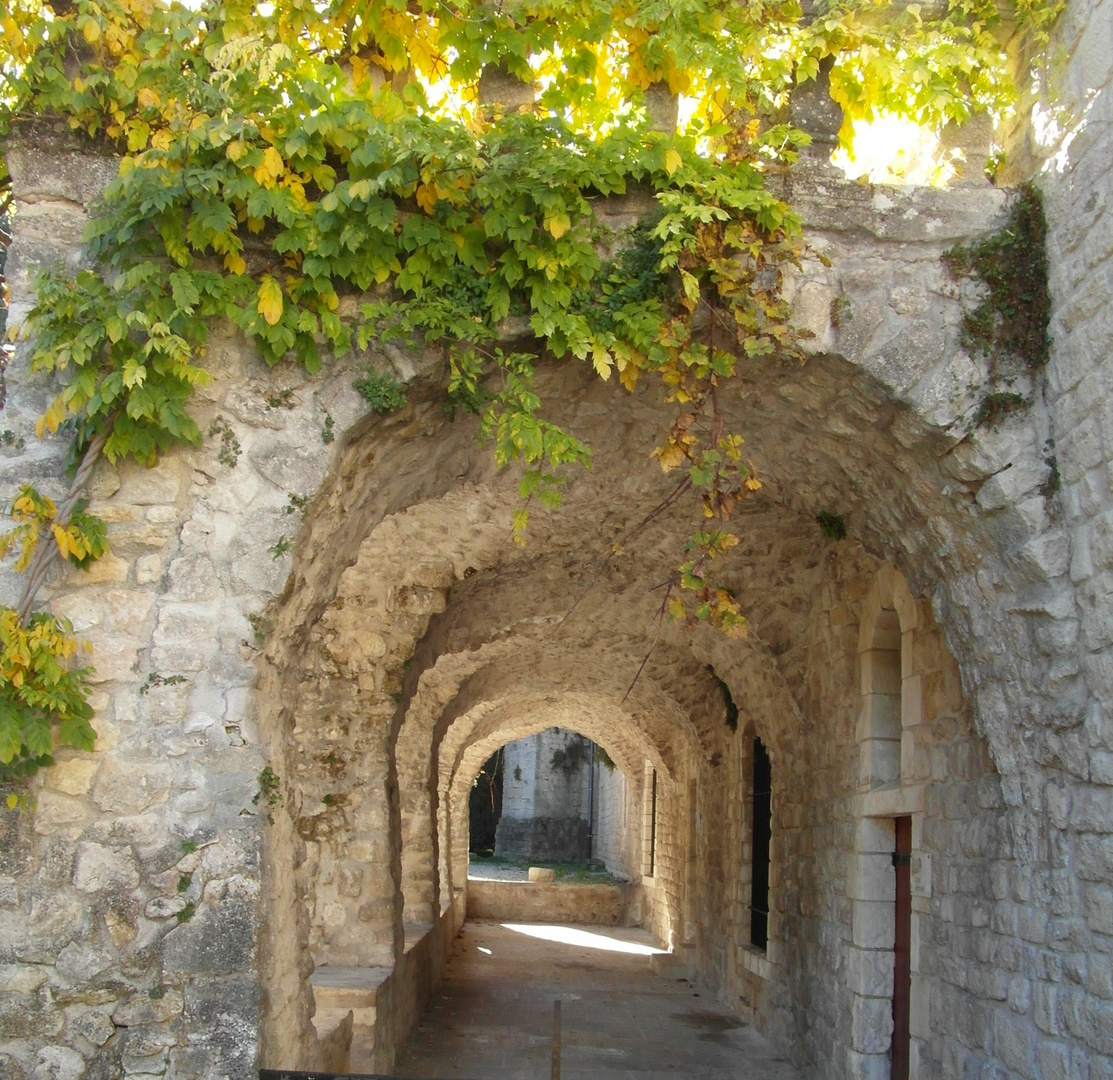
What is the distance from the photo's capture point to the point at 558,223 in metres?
3.64

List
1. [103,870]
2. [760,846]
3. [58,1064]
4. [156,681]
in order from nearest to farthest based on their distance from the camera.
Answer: [58,1064], [103,870], [156,681], [760,846]

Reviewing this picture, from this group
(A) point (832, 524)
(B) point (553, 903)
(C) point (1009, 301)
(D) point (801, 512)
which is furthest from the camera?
(B) point (553, 903)

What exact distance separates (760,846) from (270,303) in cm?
651

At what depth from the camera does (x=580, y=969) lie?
1156 cm

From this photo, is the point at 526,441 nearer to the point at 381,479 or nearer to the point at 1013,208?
the point at 381,479

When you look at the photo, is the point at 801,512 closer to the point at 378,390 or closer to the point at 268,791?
the point at 378,390

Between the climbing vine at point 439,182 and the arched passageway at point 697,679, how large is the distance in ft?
1.20

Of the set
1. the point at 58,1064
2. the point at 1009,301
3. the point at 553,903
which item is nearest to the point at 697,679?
the point at 1009,301

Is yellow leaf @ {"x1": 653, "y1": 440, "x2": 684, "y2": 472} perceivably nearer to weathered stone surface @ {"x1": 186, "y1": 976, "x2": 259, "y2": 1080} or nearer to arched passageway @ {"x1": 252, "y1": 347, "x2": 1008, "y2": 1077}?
arched passageway @ {"x1": 252, "y1": 347, "x2": 1008, "y2": 1077}

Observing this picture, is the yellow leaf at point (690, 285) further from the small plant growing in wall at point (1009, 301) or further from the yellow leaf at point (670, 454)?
the small plant growing in wall at point (1009, 301)

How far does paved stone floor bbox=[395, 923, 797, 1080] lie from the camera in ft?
23.1

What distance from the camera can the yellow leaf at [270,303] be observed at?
3.53 meters

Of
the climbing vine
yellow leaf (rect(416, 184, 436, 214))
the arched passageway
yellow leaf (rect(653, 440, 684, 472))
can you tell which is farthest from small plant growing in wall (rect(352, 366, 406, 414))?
yellow leaf (rect(653, 440, 684, 472))

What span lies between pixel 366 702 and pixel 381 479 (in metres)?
3.20
